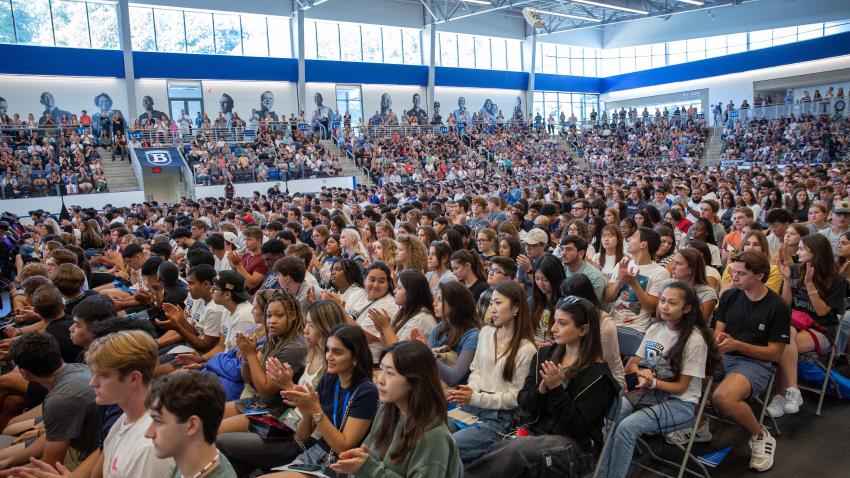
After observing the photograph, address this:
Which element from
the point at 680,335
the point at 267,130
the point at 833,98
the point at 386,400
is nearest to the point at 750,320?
the point at 680,335

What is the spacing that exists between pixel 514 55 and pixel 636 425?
36.2 meters

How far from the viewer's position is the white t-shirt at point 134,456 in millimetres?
2738

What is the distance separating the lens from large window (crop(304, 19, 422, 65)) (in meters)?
29.8

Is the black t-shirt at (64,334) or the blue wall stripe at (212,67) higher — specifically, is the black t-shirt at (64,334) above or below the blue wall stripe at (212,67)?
below

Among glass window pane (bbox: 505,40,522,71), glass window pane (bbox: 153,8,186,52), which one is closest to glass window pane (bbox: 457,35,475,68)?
glass window pane (bbox: 505,40,522,71)

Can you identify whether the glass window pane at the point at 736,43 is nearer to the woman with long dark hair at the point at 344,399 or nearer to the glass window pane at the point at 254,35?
the glass window pane at the point at 254,35

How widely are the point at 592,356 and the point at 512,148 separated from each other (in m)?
28.3

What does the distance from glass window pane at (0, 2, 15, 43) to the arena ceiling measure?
17.3 metres

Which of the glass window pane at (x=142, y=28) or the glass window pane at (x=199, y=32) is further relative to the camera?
the glass window pane at (x=199, y=32)

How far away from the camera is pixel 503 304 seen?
383 centimetres

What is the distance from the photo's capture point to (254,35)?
28.1m

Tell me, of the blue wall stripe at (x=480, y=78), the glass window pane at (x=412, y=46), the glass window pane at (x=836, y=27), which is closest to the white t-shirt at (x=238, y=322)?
the blue wall stripe at (x=480, y=78)

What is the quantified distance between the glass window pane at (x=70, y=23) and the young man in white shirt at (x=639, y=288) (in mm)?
25489

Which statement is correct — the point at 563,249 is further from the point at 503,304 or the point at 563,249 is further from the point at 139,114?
the point at 139,114
